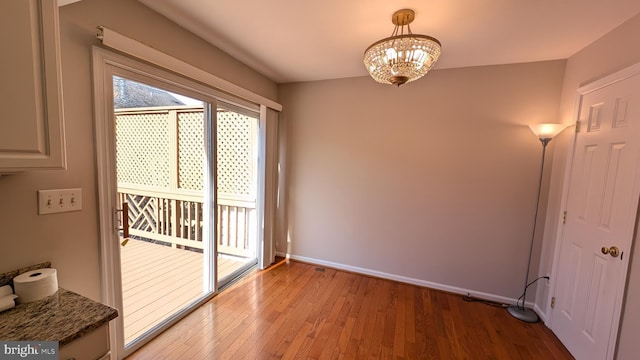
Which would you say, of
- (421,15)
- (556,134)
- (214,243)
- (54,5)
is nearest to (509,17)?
(421,15)

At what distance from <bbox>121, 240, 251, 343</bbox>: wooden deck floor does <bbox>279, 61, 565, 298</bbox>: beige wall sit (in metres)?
1.29

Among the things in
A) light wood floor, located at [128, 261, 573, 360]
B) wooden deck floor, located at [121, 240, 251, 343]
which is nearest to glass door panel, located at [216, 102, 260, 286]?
wooden deck floor, located at [121, 240, 251, 343]

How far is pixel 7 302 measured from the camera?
3.39 ft

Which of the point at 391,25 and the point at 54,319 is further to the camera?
the point at 391,25

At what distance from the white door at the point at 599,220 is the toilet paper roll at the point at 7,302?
3.24m

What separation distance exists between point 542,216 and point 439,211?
0.90 meters

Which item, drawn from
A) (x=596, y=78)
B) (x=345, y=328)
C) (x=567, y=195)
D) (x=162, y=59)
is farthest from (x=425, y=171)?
(x=162, y=59)

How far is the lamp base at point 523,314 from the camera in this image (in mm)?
2209

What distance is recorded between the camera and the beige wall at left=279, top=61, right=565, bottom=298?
2.37 meters

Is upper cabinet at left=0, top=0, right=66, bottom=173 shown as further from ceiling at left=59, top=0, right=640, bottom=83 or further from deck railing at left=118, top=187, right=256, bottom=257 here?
deck railing at left=118, top=187, right=256, bottom=257

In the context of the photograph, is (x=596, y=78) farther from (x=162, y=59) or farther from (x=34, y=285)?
(x=34, y=285)

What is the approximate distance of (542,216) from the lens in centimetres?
232

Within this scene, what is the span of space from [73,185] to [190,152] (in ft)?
6.31

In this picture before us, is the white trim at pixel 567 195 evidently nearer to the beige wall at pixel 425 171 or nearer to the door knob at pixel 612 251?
the door knob at pixel 612 251
